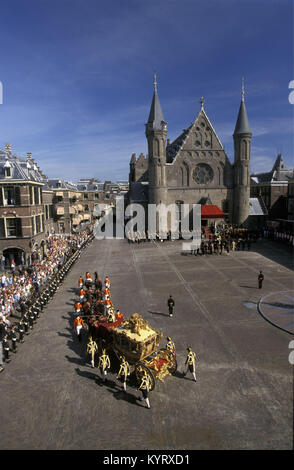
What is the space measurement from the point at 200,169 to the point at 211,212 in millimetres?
8946

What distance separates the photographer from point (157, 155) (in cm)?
4525

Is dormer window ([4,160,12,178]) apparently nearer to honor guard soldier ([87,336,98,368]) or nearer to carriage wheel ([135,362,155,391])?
honor guard soldier ([87,336,98,368])

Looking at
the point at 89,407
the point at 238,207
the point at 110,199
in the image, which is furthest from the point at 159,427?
the point at 110,199

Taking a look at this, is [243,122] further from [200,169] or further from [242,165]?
[200,169]

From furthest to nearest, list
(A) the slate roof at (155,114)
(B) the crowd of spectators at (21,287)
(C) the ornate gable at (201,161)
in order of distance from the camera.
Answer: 1. (C) the ornate gable at (201,161)
2. (A) the slate roof at (155,114)
3. (B) the crowd of spectators at (21,287)

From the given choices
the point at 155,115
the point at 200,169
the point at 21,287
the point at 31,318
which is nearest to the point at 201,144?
the point at 200,169

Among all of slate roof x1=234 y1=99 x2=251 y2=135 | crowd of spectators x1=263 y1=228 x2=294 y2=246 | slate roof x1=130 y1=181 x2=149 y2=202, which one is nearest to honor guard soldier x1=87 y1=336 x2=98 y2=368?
crowd of spectators x1=263 y1=228 x2=294 y2=246

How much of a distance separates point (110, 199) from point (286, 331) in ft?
233

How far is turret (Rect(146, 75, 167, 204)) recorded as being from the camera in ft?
147

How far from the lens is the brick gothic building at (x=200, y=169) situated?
45469 mm

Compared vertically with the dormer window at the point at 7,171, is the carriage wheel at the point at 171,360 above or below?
below

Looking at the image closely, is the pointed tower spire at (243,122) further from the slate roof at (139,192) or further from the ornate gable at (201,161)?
the slate roof at (139,192)

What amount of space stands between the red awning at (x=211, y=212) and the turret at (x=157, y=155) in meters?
6.67

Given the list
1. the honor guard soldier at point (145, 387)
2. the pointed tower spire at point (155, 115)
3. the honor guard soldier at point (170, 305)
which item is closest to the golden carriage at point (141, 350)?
the honor guard soldier at point (145, 387)
